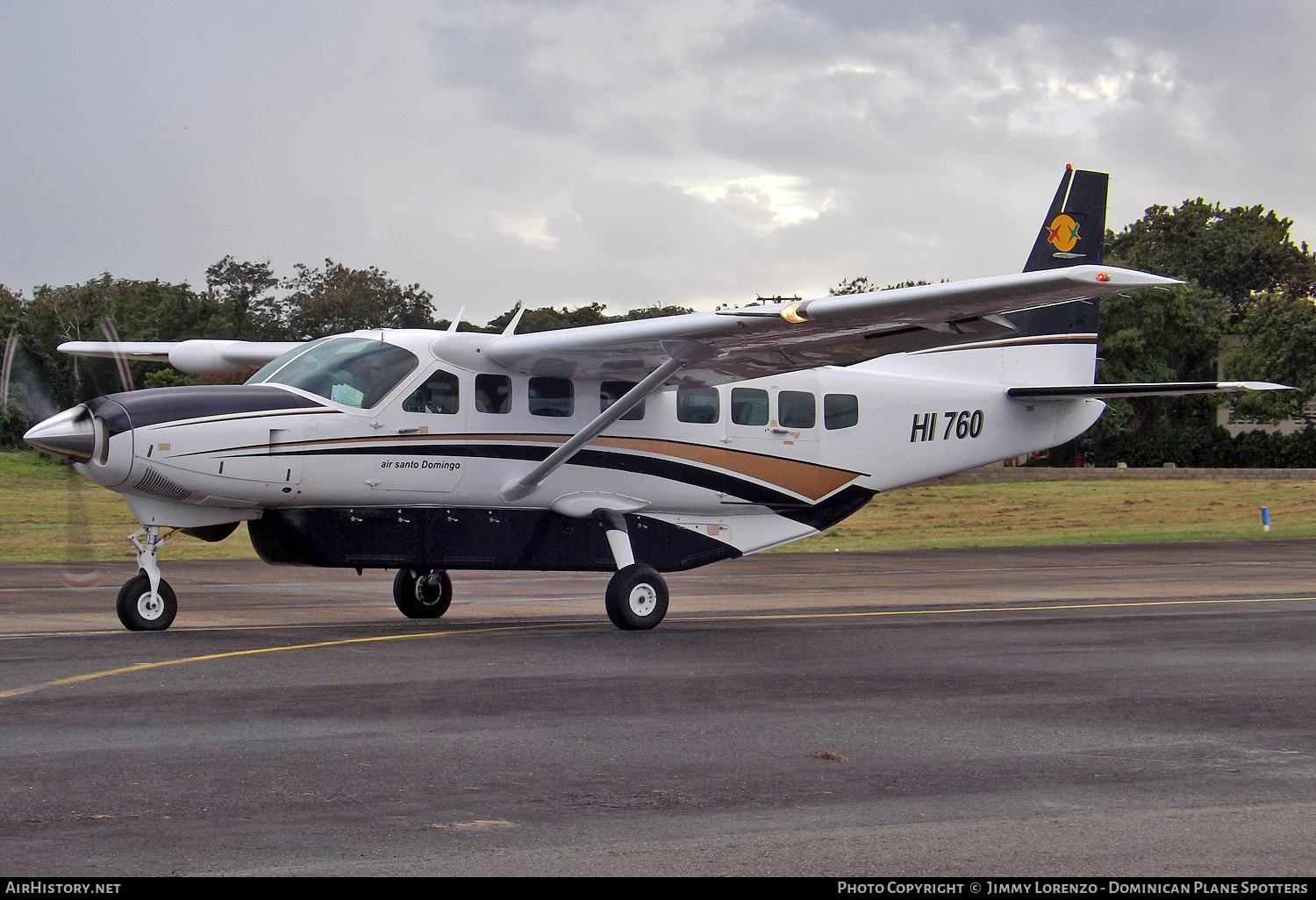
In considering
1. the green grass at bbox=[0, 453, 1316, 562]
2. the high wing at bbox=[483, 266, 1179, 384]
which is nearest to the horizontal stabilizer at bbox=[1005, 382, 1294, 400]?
the high wing at bbox=[483, 266, 1179, 384]

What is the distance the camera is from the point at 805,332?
514 inches

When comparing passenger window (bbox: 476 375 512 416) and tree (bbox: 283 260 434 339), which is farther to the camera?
tree (bbox: 283 260 434 339)

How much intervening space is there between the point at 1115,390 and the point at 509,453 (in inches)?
303

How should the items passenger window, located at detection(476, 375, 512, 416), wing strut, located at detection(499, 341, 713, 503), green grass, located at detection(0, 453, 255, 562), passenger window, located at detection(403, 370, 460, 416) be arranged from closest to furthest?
wing strut, located at detection(499, 341, 713, 503) < passenger window, located at detection(403, 370, 460, 416) < passenger window, located at detection(476, 375, 512, 416) < green grass, located at detection(0, 453, 255, 562)

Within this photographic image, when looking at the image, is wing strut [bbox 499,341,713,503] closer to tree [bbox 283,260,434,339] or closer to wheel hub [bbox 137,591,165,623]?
wheel hub [bbox 137,591,165,623]

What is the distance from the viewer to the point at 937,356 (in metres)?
17.8

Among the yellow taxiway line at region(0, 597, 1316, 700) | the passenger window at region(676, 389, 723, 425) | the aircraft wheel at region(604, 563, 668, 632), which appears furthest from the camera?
the passenger window at region(676, 389, 723, 425)

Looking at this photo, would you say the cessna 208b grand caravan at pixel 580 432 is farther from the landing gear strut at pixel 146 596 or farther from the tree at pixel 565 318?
the tree at pixel 565 318

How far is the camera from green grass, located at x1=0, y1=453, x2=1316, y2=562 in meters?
31.0

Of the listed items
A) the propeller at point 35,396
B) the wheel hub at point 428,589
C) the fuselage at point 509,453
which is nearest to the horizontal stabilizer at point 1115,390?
the fuselage at point 509,453

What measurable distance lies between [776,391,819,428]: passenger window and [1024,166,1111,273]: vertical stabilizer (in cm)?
376

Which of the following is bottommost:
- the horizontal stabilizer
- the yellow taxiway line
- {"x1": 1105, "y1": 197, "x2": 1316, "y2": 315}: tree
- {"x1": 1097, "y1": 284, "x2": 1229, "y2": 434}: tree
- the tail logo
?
the yellow taxiway line

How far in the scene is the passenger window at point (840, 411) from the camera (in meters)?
16.5
